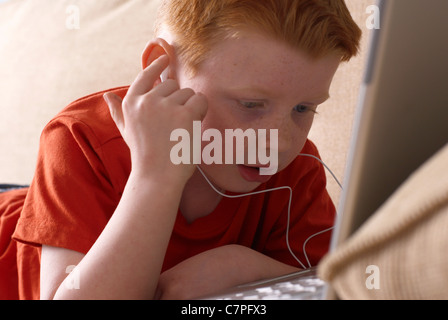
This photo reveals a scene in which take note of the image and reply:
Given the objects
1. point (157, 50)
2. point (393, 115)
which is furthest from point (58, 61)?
point (393, 115)

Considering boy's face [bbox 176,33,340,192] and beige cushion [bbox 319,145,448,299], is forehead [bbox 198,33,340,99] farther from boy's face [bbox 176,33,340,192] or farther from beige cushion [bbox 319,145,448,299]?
beige cushion [bbox 319,145,448,299]

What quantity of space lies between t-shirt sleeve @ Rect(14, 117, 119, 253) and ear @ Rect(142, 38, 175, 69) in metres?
0.15

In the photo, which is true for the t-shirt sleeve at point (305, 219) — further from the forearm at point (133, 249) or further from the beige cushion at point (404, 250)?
the beige cushion at point (404, 250)

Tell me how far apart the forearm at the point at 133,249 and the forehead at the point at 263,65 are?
6.9 inches

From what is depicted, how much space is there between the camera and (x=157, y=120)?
625mm

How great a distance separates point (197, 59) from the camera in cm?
71

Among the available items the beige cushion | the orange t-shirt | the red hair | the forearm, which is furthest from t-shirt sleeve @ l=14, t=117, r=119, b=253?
the beige cushion

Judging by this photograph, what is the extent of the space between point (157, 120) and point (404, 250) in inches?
15.6

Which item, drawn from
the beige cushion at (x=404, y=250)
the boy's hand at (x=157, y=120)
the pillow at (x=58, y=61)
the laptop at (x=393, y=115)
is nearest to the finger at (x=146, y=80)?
the boy's hand at (x=157, y=120)

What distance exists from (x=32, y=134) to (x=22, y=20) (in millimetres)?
395

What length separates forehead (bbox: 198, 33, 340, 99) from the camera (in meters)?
0.66

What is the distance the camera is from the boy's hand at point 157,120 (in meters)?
0.61

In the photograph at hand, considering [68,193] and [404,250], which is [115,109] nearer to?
[68,193]
